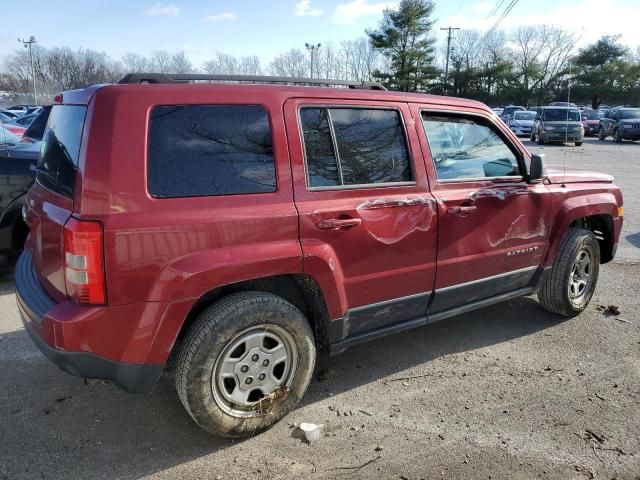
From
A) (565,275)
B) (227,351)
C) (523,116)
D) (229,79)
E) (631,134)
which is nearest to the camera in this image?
(227,351)

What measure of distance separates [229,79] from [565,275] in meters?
3.20

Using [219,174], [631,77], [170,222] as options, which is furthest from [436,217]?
[631,77]

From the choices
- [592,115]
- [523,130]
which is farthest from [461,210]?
[592,115]

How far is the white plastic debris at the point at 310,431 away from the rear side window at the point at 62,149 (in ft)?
5.77

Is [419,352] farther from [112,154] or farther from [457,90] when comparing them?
[457,90]

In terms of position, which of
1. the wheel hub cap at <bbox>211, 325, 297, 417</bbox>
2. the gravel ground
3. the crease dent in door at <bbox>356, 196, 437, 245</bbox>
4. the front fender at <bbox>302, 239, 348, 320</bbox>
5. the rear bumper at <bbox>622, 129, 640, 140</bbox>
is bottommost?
the gravel ground

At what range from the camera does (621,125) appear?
26469 mm

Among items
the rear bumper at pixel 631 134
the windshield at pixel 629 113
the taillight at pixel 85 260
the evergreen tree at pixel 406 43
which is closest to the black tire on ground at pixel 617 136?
the rear bumper at pixel 631 134

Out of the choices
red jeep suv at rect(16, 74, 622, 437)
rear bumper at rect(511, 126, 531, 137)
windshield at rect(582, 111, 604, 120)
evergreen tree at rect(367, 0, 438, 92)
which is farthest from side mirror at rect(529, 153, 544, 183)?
evergreen tree at rect(367, 0, 438, 92)

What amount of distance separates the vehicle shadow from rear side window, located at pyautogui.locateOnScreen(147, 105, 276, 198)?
1.17m

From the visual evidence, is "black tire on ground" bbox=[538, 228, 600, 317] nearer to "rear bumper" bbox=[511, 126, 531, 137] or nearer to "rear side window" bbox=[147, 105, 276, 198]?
"rear side window" bbox=[147, 105, 276, 198]

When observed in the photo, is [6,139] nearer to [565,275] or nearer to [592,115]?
[565,275]

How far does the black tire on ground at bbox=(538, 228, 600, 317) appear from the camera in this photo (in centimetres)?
435

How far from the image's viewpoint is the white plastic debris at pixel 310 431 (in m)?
2.86
